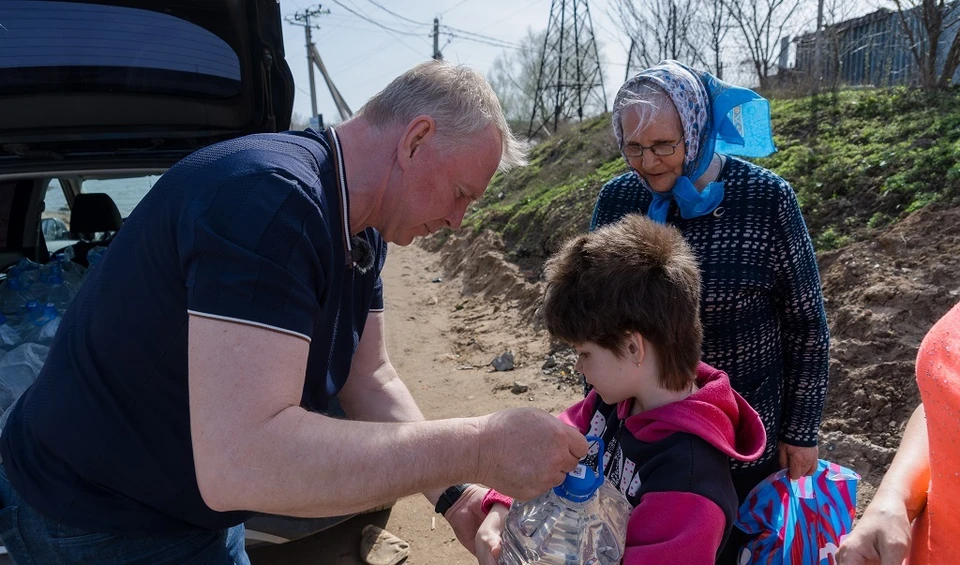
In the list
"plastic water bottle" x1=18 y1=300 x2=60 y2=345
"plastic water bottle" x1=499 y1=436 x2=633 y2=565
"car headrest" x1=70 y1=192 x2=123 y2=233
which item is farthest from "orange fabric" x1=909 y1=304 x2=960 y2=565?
"car headrest" x1=70 y1=192 x2=123 y2=233

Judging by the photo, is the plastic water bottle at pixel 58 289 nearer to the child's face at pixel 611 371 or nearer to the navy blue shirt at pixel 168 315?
the navy blue shirt at pixel 168 315

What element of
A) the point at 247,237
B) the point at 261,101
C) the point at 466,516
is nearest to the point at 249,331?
the point at 247,237

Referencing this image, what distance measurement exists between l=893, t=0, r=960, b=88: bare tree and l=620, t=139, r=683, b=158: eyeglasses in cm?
600

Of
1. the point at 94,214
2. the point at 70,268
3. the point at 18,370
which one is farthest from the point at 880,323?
the point at 94,214

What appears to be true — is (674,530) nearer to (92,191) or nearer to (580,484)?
(580,484)

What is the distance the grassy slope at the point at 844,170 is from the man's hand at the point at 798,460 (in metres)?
3.19

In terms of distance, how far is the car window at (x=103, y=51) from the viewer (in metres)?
2.43

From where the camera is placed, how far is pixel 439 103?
4.81 feet

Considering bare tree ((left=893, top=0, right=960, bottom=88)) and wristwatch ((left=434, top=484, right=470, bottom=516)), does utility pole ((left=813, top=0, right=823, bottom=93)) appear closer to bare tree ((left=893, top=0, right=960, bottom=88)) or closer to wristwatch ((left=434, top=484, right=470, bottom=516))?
bare tree ((left=893, top=0, right=960, bottom=88))

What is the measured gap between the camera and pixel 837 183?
5500 mm

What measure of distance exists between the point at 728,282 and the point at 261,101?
2.05m

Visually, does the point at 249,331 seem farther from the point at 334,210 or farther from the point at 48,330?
the point at 48,330

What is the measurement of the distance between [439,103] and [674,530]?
1.06m

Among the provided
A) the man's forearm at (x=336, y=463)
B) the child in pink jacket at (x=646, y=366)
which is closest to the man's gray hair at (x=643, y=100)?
the child in pink jacket at (x=646, y=366)
